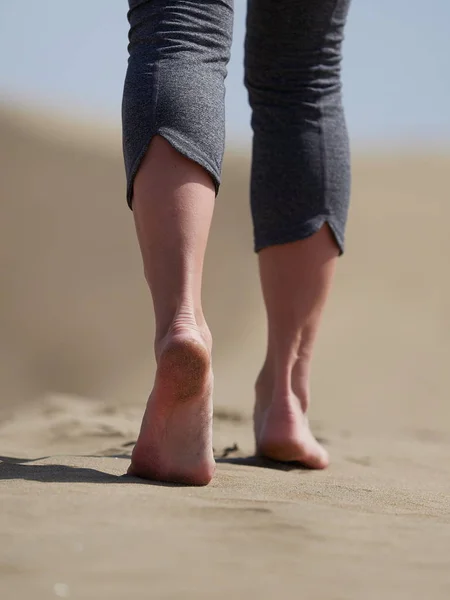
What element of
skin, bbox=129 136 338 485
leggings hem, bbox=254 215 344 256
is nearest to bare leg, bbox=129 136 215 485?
skin, bbox=129 136 338 485

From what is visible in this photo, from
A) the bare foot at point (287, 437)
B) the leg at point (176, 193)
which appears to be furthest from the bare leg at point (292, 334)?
the leg at point (176, 193)

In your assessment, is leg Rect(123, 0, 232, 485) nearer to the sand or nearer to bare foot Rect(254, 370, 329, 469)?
the sand

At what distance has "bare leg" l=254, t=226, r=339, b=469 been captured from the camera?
170 centimetres

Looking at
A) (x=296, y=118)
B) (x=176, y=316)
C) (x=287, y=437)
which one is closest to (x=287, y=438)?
(x=287, y=437)

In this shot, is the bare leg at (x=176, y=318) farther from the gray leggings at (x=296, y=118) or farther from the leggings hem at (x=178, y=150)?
the gray leggings at (x=296, y=118)

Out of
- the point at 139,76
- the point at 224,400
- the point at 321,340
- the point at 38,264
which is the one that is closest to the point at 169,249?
the point at 139,76

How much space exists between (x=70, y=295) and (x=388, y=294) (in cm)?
225

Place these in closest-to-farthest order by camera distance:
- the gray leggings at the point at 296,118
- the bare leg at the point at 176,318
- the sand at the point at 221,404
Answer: the sand at the point at 221,404, the bare leg at the point at 176,318, the gray leggings at the point at 296,118

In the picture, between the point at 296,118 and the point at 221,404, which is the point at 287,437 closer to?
the point at 296,118

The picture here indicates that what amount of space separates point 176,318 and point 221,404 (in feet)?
8.68

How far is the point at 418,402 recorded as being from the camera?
4.30 meters

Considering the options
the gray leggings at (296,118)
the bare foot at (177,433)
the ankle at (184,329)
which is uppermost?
the gray leggings at (296,118)

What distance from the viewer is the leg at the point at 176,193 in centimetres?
125

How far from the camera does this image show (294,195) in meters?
1.74
